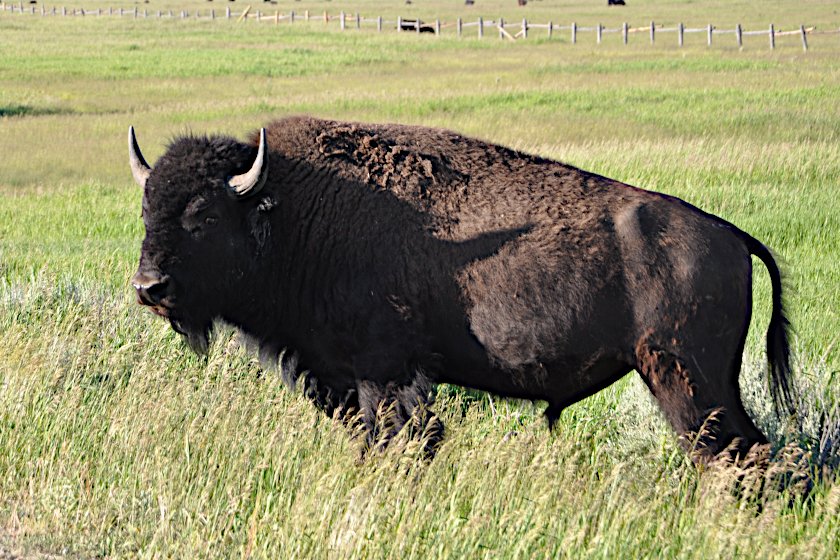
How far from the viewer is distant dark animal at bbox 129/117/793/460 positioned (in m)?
4.98

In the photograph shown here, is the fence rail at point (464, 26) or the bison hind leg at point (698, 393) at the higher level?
the bison hind leg at point (698, 393)

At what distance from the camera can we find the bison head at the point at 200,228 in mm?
5266

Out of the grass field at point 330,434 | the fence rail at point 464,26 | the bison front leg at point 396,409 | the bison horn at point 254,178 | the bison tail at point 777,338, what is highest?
the bison horn at point 254,178

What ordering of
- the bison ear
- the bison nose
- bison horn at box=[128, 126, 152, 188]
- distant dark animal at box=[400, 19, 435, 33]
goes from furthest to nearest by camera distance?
distant dark animal at box=[400, 19, 435, 33] → bison horn at box=[128, 126, 152, 188] → the bison ear → the bison nose

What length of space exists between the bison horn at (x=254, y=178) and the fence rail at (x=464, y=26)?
4534cm

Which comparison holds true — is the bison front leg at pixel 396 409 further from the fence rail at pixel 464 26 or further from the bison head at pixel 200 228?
the fence rail at pixel 464 26

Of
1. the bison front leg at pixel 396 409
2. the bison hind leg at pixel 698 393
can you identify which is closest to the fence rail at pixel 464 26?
the bison hind leg at pixel 698 393

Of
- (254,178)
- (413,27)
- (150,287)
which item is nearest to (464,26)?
(413,27)

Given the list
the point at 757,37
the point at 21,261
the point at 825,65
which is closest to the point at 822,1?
the point at 757,37

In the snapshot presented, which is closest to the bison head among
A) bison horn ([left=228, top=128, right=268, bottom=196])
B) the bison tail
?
bison horn ([left=228, top=128, right=268, bottom=196])

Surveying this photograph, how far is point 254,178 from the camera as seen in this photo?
17.5 ft

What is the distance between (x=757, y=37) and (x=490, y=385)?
187ft

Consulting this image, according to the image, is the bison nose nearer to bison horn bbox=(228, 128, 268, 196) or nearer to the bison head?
the bison head

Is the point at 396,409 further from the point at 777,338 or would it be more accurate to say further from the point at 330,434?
the point at 777,338
